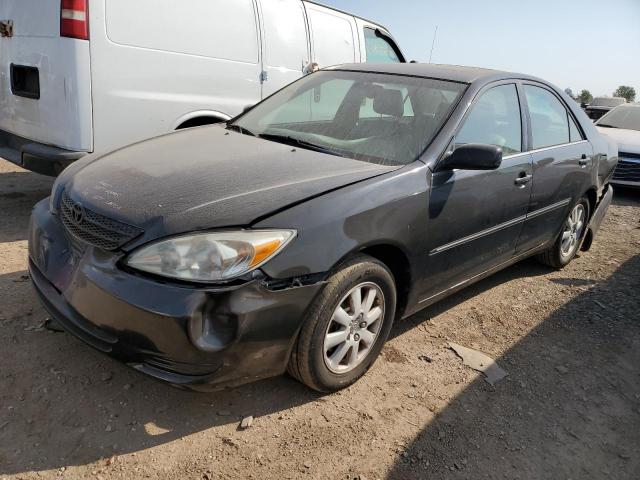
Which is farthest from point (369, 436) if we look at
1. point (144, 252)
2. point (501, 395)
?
point (144, 252)

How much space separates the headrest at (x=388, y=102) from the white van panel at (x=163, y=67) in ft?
6.26

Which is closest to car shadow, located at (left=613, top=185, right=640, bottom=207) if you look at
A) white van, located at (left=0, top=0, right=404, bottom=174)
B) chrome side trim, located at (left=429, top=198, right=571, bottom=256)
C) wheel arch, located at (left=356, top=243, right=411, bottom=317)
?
chrome side trim, located at (left=429, top=198, right=571, bottom=256)

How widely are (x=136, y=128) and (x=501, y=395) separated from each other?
3329mm

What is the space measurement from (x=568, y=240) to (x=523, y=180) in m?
1.48

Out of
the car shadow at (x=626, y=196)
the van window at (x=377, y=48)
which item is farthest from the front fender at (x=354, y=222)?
the car shadow at (x=626, y=196)

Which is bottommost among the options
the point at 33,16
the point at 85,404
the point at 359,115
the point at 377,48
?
the point at 85,404

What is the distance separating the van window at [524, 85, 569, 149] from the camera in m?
3.72

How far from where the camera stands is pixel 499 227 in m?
3.33

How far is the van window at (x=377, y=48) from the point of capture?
6616 mm

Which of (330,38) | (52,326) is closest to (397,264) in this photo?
(52,326)

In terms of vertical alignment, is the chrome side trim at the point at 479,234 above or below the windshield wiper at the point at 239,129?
below

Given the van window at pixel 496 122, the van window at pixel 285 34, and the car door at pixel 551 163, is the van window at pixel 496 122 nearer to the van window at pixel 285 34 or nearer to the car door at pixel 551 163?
the car door at pixel 551 163

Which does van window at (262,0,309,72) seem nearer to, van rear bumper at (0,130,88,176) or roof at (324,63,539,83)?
roof at (324,63,539,83)

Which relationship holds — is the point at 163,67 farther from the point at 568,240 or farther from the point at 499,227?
the point at 568,240
